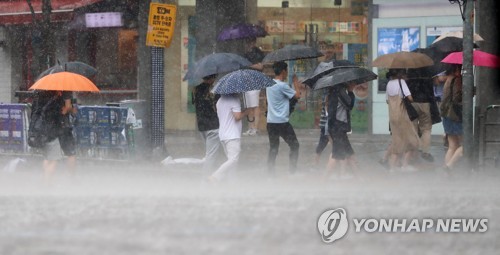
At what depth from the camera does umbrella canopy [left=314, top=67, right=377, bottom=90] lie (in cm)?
1486

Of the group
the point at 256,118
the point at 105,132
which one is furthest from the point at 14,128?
the point at 256,118

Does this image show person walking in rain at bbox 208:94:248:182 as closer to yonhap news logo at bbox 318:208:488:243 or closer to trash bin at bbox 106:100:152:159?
yonhap news logo at bbox 318:208:488:243

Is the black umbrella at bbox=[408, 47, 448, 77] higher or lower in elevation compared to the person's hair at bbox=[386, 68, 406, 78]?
higher

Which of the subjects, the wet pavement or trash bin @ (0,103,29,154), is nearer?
the wet pavement

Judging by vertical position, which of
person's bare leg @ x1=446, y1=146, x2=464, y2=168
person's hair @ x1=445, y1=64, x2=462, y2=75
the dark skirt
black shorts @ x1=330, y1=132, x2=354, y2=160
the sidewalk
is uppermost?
person's hair @ x1=445, y1=64, x2=462, y2=75

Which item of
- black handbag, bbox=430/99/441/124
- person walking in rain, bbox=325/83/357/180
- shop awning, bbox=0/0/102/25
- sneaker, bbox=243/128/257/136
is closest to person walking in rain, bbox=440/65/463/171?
black handbag, bbox=430/99/441/124

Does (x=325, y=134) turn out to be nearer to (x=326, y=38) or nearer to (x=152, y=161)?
(x=152, y=161)

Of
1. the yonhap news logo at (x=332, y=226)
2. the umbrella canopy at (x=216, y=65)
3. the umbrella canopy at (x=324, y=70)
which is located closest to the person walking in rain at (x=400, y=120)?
the umbrella canopy at (x=324, y=70)

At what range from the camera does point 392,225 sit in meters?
10.4

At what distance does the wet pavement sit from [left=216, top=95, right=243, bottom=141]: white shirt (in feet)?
1.98

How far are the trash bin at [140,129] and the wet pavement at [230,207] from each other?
0.73 feet

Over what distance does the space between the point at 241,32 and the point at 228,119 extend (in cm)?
953

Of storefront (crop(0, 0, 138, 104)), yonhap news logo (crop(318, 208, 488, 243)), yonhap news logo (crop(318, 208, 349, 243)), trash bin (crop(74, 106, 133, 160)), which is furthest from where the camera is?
storefront (crop(0, 0, 138, 104))

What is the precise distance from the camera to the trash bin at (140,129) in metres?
17.4
